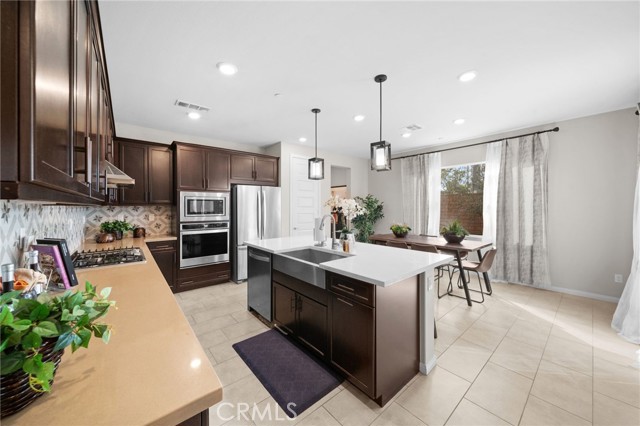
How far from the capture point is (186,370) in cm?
80

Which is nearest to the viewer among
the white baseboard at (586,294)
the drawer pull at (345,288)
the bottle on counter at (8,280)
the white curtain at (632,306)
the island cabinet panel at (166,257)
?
the bottle on counter at (8,280)

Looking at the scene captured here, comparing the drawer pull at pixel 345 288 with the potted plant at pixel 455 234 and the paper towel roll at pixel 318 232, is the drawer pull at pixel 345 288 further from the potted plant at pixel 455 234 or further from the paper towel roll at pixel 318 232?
the potted plant at pixel 455 234

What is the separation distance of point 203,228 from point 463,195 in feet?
16.3

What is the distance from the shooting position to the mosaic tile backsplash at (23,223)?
3.66ft

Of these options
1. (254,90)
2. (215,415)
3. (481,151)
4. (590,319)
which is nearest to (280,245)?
(215,415)

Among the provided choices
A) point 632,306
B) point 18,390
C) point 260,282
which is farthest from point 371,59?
point 632,306

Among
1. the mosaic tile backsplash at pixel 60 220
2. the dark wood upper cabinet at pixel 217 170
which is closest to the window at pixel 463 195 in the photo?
the dark wood upper cabinet at pixel 217 170

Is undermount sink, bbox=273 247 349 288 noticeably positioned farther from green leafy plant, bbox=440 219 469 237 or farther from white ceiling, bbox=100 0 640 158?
green leafy plant, bbox=440 219 469 237

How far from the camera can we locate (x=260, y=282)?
3.00 metres

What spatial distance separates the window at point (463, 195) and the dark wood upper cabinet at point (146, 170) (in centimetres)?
527

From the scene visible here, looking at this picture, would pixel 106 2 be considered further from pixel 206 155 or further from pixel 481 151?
pixel 481 151

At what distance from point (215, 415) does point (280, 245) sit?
1.59 m

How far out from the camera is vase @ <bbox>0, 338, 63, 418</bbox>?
546mm

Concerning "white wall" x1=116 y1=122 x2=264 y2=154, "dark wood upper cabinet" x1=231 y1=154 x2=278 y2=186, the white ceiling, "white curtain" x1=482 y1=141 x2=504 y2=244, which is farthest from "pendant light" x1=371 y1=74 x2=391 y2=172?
"white wall" x1=116 y1=122 x2=264 y2=154
